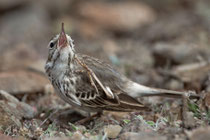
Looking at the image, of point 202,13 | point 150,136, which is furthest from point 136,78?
point 202,13

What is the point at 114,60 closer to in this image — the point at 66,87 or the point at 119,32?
the point at 66,87

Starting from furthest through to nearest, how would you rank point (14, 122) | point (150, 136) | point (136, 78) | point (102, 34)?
point (102, 34)
point (136, 78)
point (14, 122)
point (150, 136)

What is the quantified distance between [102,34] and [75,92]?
25.1 feet

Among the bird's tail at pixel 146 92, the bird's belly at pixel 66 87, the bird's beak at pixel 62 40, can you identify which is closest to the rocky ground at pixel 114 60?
the bird's tail at pixel 146 92

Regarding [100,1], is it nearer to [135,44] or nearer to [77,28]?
[77,28]

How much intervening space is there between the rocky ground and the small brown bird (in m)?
0.23

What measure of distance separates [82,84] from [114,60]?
7.95ft

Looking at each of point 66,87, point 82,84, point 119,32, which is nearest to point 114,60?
point 82,84

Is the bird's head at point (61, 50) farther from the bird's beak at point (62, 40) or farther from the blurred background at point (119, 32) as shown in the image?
the blurred background at point (119, 32)

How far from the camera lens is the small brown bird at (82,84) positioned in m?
6.04

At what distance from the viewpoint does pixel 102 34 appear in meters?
13.6

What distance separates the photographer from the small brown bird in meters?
6.04

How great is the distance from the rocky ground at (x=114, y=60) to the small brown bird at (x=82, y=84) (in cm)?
23

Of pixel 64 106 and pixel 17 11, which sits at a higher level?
pixel 17 11
